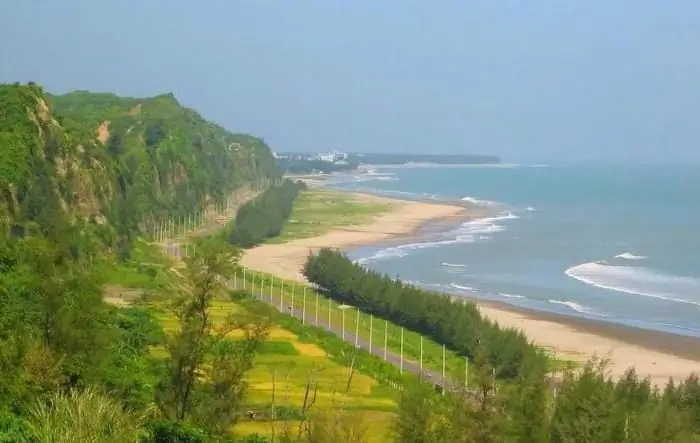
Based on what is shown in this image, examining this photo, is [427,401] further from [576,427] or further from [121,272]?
[121,272]

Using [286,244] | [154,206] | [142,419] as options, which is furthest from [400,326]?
[154,206]

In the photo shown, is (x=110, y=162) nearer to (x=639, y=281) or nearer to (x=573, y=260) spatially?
(x=573, y=260)

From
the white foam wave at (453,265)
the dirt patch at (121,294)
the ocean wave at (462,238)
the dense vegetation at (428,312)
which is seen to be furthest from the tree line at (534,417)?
the ocean wave at (462,238)

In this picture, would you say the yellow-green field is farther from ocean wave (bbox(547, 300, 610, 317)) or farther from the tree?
ocean wave (bbox(547, 300, 610, 317))

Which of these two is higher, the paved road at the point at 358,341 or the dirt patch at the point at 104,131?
the dirt patch at the point at 104,131

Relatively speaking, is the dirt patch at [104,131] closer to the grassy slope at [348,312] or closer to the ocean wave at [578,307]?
the grassy slope at [348,312]

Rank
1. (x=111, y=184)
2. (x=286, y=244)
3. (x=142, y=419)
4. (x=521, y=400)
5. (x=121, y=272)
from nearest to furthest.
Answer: (x=142, y=419)
(x=521, y=400)
(x=121, y=272)
(x=111, y=184)
(x=286, y=244)
